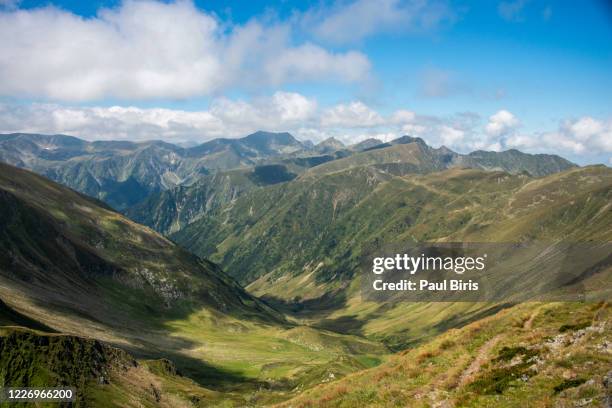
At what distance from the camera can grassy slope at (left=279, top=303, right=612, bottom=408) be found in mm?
30203

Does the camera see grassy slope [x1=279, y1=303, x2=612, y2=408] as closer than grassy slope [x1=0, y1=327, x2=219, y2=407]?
Yes

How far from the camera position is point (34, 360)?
261 feet

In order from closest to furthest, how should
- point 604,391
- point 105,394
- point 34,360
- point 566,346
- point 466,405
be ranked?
point 604,391 → point 466,405 → point 566,346 → point 34,360 → point 105,394

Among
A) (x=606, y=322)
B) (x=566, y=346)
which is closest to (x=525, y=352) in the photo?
(x=566, y=346)

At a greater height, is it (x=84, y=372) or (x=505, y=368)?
(x=505, y=368)

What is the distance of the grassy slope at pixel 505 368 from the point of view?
99.1 ft

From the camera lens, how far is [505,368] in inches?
1415

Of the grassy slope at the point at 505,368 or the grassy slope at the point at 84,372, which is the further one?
the grassy slope at the point at 84,372

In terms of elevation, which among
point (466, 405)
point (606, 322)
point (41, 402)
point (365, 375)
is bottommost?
point (41, 402)

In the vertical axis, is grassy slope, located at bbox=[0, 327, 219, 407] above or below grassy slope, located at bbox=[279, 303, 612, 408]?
below

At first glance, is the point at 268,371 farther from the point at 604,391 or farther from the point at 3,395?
the point at 604,391

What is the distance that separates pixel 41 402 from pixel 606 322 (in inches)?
2893

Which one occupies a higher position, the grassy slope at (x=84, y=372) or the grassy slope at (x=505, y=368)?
the grassy slope at (x=505, y=368)

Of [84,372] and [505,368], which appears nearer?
[505,368]
